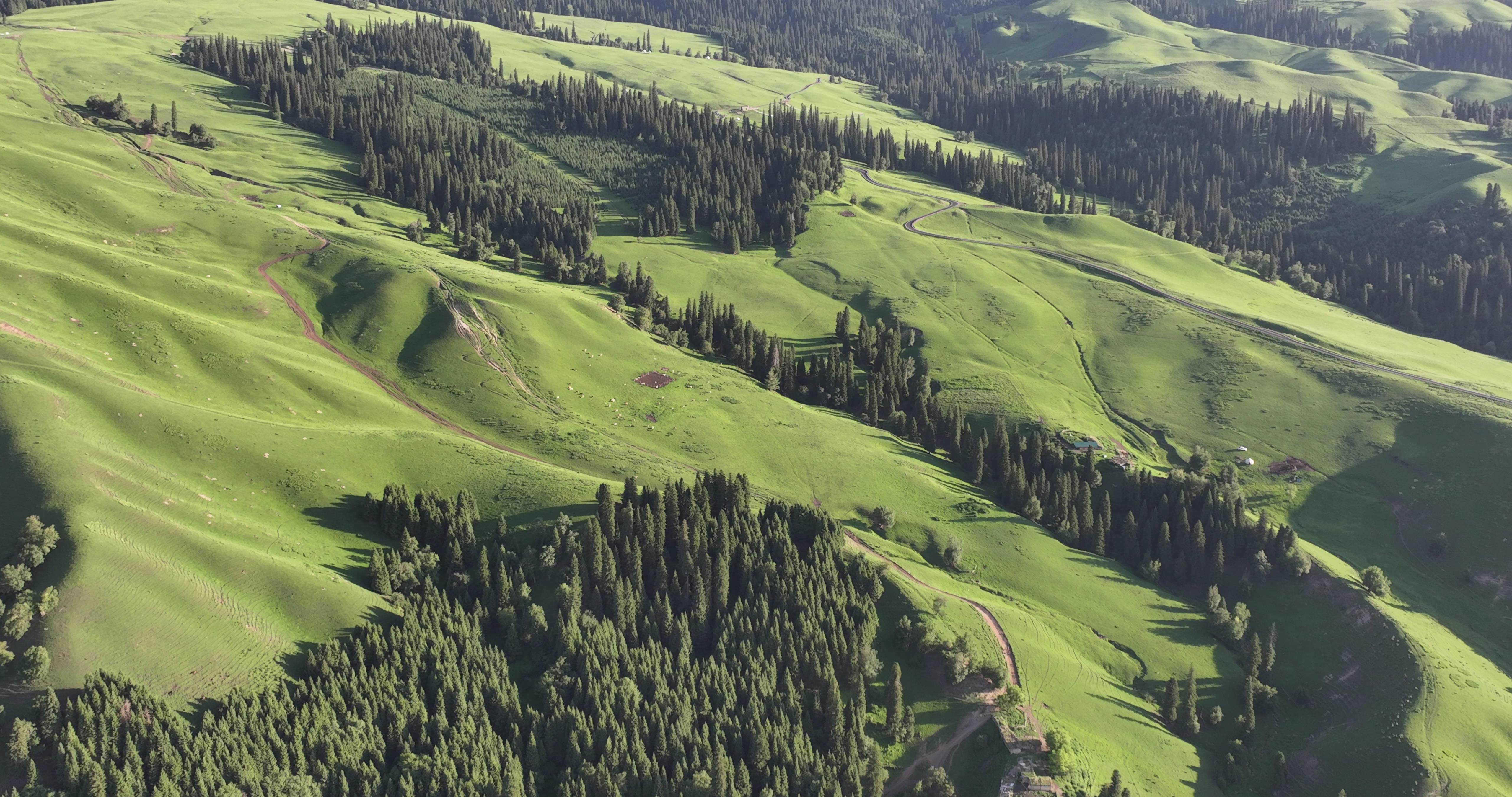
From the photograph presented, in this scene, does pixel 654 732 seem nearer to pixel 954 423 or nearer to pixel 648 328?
pixel 954 423

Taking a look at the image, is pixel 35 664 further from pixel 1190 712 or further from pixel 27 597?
pixel 1190 712

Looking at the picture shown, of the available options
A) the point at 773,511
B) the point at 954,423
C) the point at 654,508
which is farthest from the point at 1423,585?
the point at 654,508

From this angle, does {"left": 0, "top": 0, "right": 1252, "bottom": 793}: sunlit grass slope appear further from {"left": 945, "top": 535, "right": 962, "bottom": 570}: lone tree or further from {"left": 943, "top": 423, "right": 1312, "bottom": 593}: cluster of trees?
{"left": 943, "top": 423, "right": 1312, "bottom": 593}: cluster of trees

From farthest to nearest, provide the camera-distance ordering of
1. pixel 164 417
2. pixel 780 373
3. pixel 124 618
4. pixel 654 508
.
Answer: pixel 780 373 < pixel 654 508 < pixel 164 417 < pixel 124 618

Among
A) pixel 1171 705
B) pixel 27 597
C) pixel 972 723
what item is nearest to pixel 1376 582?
pixel 1171 705

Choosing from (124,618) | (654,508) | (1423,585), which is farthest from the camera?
(1423,585)

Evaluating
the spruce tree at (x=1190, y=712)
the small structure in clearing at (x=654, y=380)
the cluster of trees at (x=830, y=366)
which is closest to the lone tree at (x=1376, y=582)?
the spruce tree at (x=1190, y=712)

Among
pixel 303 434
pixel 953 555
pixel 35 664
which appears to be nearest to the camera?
pixel 35 664
